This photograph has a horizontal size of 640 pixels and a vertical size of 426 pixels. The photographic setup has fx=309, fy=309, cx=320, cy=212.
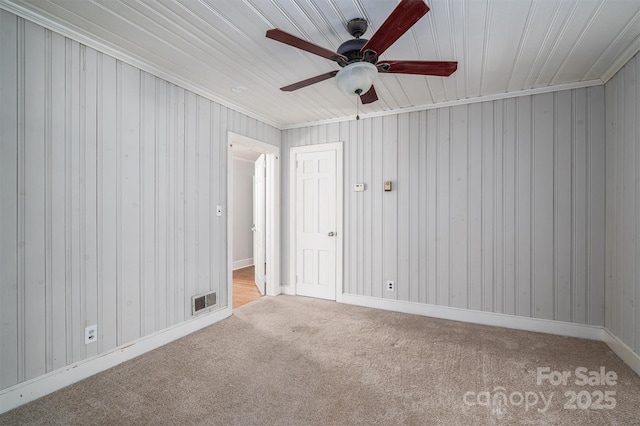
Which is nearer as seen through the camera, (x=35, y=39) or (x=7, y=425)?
(x=7, y=425)

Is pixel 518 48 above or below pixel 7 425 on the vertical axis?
above

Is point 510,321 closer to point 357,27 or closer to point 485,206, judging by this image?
point 485,206

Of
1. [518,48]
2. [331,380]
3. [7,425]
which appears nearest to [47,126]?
[7,425]

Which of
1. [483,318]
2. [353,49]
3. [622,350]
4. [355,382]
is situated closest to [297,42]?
[353,49]

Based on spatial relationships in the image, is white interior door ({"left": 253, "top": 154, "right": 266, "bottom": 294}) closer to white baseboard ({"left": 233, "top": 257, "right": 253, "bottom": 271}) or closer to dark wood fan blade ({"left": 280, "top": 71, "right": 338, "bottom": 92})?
white baseboard ({"left": 233, "top": 257, "right": 253, "bottom": 271})

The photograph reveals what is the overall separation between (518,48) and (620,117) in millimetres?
1201

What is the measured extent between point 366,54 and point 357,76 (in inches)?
5.5

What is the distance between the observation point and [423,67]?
206 cm

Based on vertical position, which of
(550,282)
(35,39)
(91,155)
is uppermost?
(35,39)

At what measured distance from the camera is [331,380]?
2.32 meters

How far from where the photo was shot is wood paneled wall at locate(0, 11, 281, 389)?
200cm

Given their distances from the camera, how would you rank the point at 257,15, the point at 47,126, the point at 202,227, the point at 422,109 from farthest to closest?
the point at 422,109 → the point at 202,227 → the point at 47,126 → the point at 257,15

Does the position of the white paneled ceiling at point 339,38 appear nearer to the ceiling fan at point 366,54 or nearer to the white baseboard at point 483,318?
the ceiling fan at point 366,54

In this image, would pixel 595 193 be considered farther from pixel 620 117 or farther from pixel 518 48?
pixel 518 48
